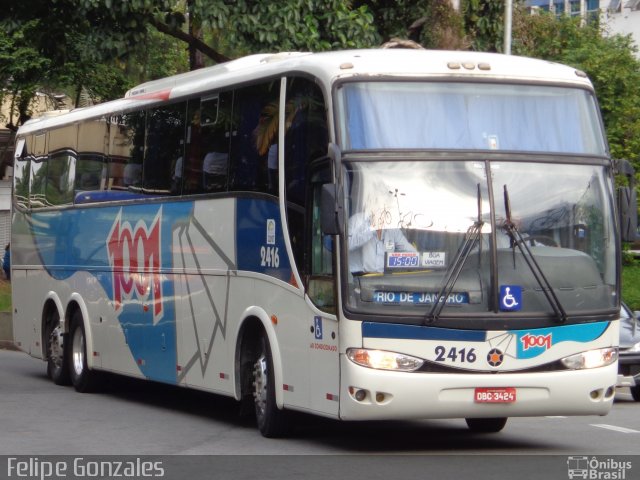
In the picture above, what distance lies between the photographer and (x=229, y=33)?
798 inches

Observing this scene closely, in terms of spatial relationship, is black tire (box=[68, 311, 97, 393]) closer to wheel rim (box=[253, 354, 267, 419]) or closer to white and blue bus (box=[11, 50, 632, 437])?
white and blue bus (box=[11, 50, 632, 437])

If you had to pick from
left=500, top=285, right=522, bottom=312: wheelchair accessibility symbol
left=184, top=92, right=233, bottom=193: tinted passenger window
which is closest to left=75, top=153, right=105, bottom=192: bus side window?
left=184, top=92, right=233, bottom=193: tinted passenger window

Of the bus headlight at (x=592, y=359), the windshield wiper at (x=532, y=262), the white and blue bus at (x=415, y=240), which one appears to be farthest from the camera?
the bus headlight at (x=592, y=359)

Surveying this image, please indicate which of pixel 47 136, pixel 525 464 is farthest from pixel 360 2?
pixel 525 464

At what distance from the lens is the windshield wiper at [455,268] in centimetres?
1104

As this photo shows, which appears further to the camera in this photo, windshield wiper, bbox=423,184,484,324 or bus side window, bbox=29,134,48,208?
bus side window, bbox=29,134,48,208

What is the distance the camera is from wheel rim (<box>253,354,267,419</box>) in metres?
12.8

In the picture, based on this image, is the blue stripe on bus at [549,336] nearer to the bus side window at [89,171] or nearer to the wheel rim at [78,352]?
the bus side window at [89,171]

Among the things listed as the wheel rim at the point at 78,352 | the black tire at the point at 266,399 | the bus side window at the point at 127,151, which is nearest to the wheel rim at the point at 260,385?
the black tire at the point at 266,399

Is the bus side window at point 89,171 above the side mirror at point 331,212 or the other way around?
above

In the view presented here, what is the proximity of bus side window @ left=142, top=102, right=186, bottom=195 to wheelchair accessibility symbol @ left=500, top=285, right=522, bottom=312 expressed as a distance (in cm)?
495

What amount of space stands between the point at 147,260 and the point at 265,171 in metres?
Result: 3.62

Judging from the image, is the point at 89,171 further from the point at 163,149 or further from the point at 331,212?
the point at 331,212

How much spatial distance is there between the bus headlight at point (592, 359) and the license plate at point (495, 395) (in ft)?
1.77
